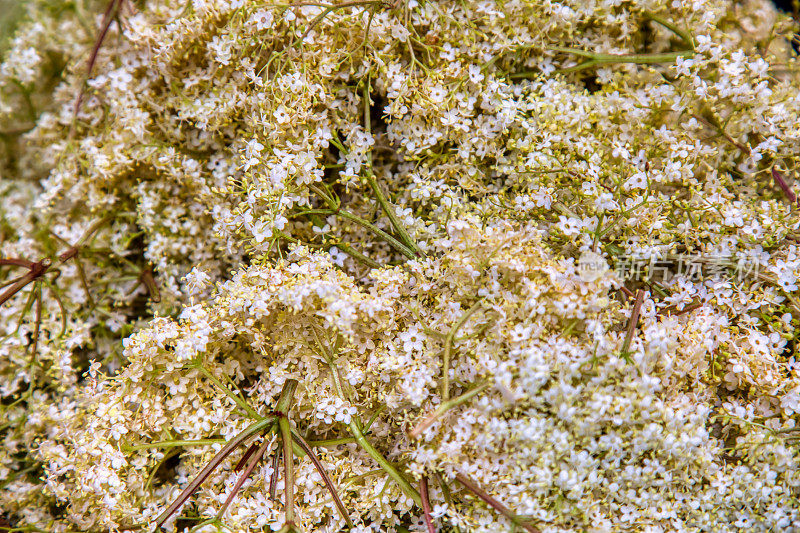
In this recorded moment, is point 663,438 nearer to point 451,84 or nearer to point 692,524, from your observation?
point 692,524

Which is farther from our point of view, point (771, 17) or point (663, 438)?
point (771, 17)

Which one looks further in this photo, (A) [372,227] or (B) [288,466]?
(A) [372,227]

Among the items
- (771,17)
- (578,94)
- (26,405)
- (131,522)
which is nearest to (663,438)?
(578,94)

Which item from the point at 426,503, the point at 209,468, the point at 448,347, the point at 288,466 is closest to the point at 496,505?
the point at 426,503

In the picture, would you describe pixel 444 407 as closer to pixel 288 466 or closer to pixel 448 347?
pixel 448 347

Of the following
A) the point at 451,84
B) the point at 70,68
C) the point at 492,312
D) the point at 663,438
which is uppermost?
the point at 70,68

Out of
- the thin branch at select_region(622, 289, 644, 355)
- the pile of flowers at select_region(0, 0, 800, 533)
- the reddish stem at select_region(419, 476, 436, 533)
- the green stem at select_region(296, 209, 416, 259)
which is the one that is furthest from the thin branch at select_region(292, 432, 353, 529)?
the thin branch at select_region(622, 289, 644, 355)

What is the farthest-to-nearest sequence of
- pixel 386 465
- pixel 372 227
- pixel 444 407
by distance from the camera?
pixel 372 227
pixel 386 465
pixel 444 407

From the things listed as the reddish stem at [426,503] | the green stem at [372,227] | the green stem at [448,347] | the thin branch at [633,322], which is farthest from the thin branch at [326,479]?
the thin branch at [633,322]
